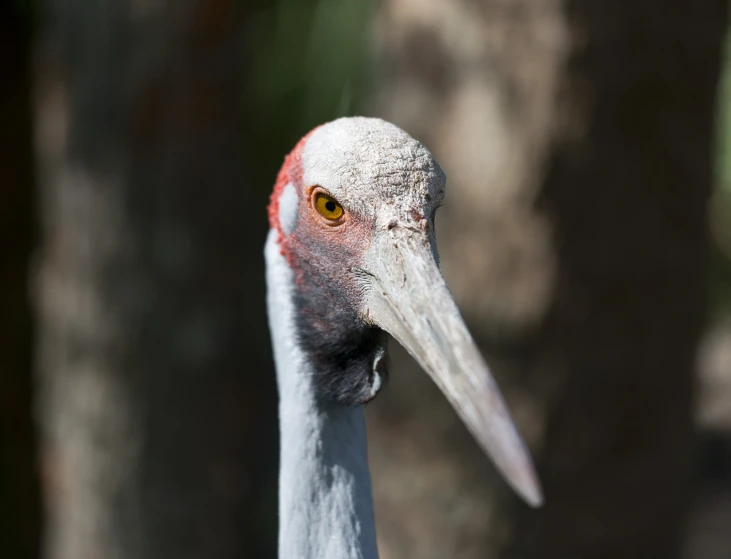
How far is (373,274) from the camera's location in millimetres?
1944

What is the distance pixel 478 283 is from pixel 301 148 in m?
2.55

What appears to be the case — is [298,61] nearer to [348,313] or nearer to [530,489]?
[348,313]

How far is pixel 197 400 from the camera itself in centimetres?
499

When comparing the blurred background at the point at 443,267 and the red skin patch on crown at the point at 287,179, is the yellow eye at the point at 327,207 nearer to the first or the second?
the red skin patch on crown at the point at 287,179

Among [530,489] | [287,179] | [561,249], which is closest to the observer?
[530,489]

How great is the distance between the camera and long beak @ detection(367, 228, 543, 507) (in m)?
1.57

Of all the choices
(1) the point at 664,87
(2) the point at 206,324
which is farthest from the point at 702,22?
(2) the point at 206,324

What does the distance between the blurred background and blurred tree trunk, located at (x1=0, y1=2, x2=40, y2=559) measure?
0.69 metres

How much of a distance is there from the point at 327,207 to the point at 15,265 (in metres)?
4.75

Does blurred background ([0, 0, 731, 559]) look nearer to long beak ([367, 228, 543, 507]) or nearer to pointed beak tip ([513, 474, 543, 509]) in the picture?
long beak ([367, 228, 543, 507])

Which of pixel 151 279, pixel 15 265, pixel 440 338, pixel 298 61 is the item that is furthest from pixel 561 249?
pixel 15 265

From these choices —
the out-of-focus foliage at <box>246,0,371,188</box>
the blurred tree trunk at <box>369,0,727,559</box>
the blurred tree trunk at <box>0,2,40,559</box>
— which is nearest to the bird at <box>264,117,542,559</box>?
the blurred tree trunk at <box>369,0,727,559</box>

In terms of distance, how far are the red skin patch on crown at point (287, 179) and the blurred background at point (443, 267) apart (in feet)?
7.76

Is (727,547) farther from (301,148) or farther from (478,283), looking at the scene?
(301,148)
